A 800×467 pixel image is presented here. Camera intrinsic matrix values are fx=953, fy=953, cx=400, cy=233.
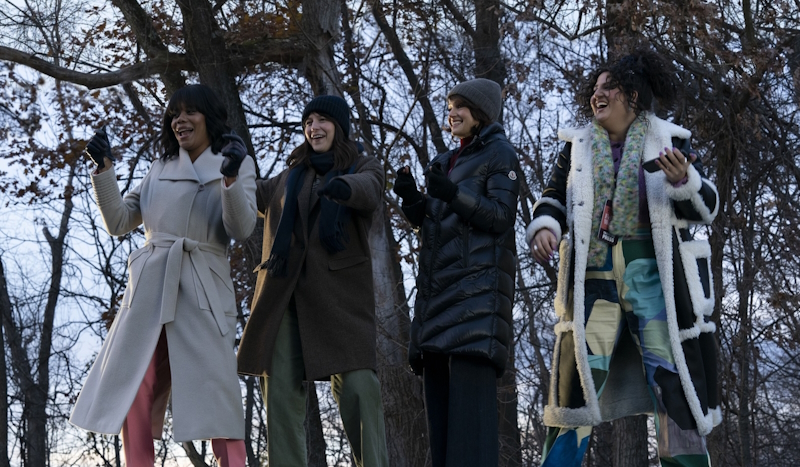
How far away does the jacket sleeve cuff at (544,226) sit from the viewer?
4133 millimetres

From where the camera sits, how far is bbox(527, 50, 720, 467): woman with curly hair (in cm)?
386

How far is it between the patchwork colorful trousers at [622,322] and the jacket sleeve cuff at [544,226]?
0.71ft

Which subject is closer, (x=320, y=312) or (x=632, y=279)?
(x=632, y=279)

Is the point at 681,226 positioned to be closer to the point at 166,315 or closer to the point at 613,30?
the point at 166,315

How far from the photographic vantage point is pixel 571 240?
416 centimetres

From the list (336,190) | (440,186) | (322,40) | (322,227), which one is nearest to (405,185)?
(440,186)

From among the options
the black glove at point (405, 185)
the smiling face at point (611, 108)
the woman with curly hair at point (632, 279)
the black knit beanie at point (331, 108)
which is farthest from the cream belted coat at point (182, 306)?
the smiling face at point (611, 108)

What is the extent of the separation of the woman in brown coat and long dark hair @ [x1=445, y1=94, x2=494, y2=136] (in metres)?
0.47

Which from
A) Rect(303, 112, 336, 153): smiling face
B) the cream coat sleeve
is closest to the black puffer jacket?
Rect(303, 112, 336, 153): smiling face

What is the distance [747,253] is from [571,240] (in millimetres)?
4992

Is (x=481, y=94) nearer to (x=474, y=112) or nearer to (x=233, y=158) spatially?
(x=474, y=112)

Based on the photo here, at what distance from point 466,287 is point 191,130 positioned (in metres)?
1.51

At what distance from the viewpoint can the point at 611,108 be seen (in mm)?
4270

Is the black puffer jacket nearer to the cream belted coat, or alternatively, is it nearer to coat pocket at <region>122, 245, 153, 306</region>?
the cream belted coat
